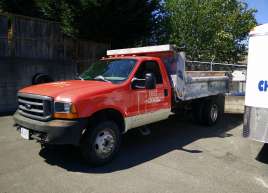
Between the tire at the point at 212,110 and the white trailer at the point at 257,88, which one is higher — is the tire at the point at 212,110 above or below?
below

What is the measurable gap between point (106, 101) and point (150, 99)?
130 cm

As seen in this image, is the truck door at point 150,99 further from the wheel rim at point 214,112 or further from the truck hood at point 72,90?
the wheel rim at point 214,112

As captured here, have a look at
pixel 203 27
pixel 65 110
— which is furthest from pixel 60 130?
pixel 203 27

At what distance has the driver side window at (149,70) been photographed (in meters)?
6.23

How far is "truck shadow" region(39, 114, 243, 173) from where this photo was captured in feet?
17.7

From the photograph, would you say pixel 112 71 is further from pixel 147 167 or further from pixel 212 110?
pixel 212 110

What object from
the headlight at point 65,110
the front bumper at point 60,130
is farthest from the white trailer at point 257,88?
the headlight at point 65,110

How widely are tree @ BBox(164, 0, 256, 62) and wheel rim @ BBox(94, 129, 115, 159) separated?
13450 mm

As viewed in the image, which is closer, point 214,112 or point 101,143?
point 101,143

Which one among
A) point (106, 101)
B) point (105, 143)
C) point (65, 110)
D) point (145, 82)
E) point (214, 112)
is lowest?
point (105, 143)

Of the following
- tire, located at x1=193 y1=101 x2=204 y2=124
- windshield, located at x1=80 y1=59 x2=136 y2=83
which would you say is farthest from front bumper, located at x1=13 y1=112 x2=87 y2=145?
tire, located at x1=193 y1=101 x2=204 y2=124

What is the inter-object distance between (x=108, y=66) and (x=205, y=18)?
510 inches

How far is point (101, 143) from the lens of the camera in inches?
209

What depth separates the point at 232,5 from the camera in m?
19.6
